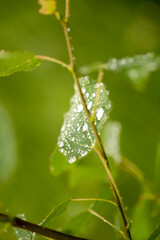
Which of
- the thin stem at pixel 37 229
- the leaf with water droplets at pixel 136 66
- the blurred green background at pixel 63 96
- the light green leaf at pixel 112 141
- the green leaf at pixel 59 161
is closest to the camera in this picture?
the thin stem at pixel 37 229

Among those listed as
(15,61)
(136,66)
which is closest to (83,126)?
(15,61)

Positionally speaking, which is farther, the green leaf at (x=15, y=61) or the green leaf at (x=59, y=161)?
the green leaf at (x=59, y=161)

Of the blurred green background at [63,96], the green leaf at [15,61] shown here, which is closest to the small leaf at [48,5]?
the green leaf at [15,61]

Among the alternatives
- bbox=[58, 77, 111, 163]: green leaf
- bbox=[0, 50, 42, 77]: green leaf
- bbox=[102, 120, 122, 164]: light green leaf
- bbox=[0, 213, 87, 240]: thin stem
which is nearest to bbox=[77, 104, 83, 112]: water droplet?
bbox=[58, 77, 111, 163]: green leaf

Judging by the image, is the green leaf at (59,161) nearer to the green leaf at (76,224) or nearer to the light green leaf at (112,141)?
the green leaf at (76,224)

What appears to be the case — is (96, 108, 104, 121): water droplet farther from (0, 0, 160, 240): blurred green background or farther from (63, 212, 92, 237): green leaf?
(0, 0, 160, 240): blurred green background

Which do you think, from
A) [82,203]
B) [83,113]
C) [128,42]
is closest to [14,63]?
[83,113]

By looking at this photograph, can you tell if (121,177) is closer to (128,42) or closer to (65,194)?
(65,194)
